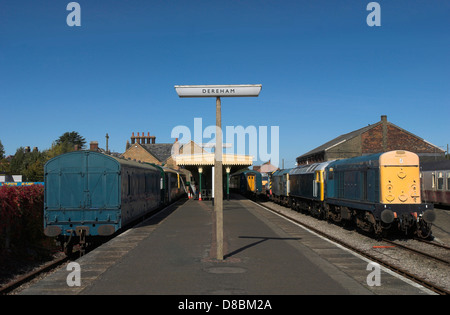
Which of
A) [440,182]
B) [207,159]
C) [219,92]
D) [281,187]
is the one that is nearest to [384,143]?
[281,187]

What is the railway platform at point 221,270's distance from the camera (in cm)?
787

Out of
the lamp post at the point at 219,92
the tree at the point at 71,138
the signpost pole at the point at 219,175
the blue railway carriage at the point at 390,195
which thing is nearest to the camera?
the signpost pole at the point at 219,175

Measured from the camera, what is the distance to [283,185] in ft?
108

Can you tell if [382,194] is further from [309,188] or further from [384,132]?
[384,132]

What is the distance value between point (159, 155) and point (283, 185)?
56701 millimetres

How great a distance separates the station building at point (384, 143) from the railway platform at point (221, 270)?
41668 millimetres

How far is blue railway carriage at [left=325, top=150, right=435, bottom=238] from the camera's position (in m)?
14.5

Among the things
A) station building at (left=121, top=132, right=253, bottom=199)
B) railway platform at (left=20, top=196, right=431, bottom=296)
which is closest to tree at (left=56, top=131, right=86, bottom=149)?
station building at (left=121, top=132, right=253, bottom=199)

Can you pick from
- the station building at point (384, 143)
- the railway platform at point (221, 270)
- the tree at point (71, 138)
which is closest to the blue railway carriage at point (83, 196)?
the railway platform at point (221, 270)

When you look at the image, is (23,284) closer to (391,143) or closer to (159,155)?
(391,143)

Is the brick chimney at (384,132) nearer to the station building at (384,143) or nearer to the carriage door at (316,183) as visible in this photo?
the station building at (384,143)

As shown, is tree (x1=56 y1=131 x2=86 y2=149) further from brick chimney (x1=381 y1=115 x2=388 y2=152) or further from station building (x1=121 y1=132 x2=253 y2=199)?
brick chimney (x1=381 y1=115 x2=388 y2=152)

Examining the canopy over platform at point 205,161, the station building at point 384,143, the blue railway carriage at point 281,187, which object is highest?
the station building at point 384,143

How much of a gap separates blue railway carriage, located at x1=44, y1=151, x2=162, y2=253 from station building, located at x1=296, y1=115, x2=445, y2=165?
44429 mm
